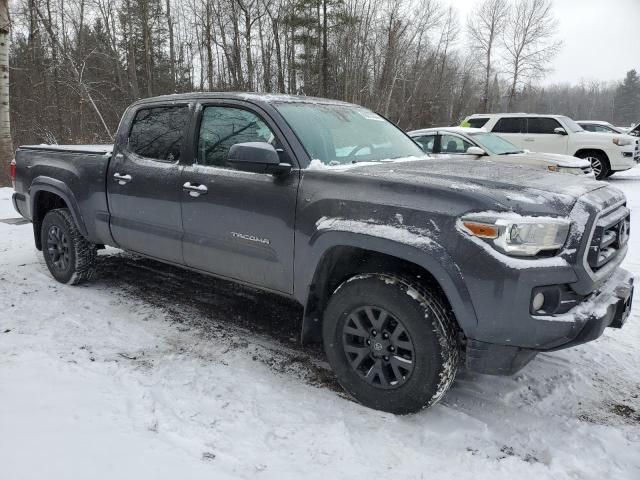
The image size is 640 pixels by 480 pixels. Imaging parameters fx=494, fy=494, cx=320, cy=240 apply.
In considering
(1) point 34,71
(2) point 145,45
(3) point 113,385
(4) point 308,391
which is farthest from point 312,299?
(1) point 34,71

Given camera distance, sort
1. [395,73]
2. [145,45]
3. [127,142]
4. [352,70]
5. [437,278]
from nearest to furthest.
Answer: [437,278] < [127,142] < [145,45] < [352,70] < [395,73]

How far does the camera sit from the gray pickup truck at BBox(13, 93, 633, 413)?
2480 millimetres

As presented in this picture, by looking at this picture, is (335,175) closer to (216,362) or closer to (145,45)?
(216,362)

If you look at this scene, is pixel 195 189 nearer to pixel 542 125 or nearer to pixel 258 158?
pixel 258 158

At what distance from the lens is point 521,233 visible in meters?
2.46

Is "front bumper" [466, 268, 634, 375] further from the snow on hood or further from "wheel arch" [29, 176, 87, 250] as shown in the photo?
"wheel arch" [29, 176, 87, 250]

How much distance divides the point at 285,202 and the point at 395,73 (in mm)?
33456

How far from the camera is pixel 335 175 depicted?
306 centimetres

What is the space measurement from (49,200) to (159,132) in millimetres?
1995

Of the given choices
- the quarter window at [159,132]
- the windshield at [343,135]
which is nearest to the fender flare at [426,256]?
the windshield at [343,135]

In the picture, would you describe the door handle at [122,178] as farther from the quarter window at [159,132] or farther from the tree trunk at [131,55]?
the tree trunk at [131,55]

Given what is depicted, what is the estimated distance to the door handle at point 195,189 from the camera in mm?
3684

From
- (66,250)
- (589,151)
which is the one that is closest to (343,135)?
(66,250)

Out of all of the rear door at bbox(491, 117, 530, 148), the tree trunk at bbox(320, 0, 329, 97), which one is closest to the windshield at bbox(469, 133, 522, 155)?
the rear door at bbox(491, 117, 530, 148)
